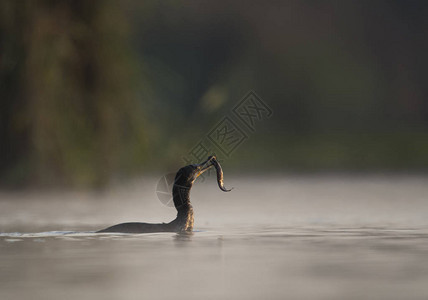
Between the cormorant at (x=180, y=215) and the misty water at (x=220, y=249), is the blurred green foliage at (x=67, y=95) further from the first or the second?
the cormorant at (x=180, y=215)

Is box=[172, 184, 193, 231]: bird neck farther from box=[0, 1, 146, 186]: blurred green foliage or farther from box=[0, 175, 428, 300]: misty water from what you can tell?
box=[0, 1, 146, 186]: blurred green foliage

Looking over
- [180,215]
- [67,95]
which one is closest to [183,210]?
[180,215]

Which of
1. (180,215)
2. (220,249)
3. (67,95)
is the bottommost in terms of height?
(220,249)

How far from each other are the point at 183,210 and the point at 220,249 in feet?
4.87

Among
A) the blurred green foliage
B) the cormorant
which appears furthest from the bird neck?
the blurred green foliage

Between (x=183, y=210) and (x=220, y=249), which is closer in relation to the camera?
(x=220, y=249)

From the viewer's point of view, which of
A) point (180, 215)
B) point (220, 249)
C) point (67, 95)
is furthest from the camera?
point (67, 95)

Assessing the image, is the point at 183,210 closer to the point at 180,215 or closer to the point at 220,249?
the point at 180,215

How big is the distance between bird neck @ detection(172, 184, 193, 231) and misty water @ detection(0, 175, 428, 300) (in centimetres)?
15

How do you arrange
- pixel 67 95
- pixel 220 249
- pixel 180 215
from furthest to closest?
pixel 67 95 < pixel 180 215 < pixel 220 249

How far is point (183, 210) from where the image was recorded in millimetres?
8602

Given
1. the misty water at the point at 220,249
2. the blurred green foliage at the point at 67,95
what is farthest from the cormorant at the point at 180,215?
the blurred green foliage at the point at 67,95

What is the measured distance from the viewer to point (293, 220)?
982 cm

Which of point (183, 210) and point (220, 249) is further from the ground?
point (183, 210)
